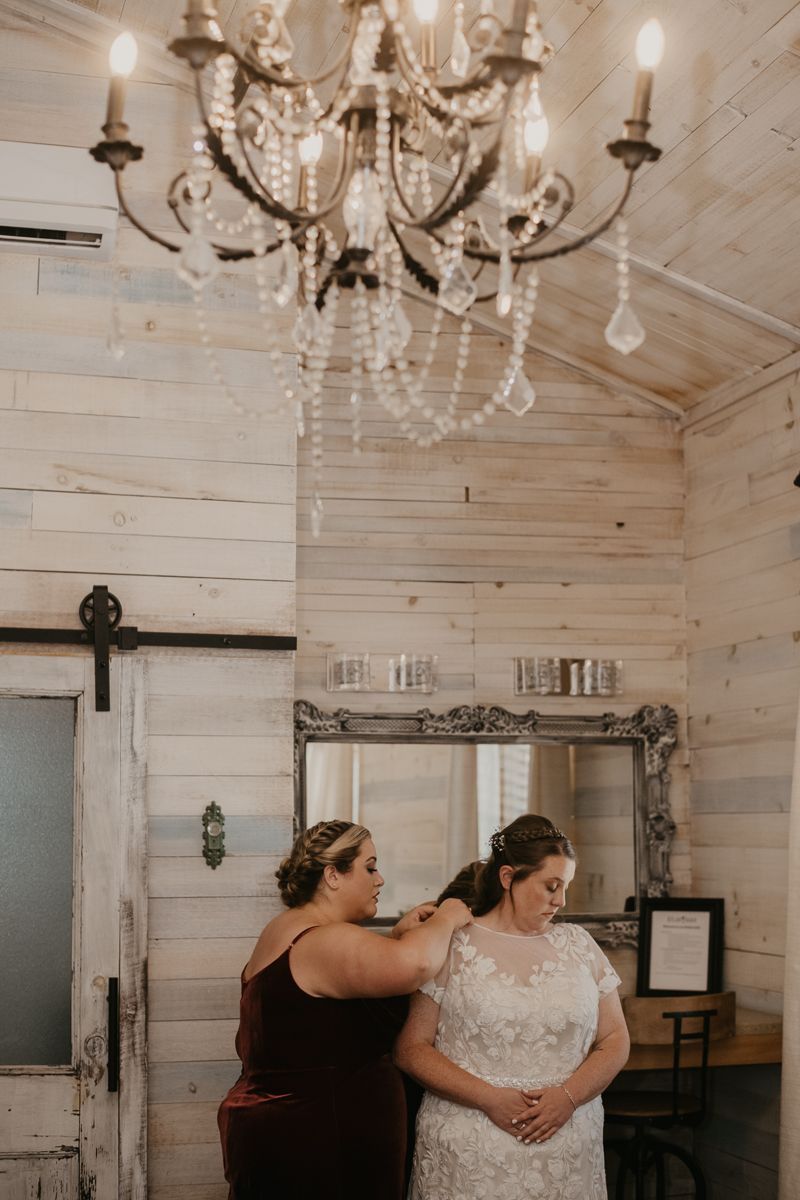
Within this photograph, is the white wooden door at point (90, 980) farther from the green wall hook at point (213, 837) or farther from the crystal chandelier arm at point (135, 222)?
the crystal chandelier arm at point (135, 222)

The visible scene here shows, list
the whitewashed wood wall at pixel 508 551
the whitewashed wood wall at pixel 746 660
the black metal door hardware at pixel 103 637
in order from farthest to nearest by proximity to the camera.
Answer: the whitewashed wood wall at pixel 508 551
the whitewashed wood wall at pixel 746 660
the black metal door hardware at pixel 103 637

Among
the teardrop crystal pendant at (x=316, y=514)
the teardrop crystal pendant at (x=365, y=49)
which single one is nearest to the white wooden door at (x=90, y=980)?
the teardrop crystal pendant at (x=316, y=514)

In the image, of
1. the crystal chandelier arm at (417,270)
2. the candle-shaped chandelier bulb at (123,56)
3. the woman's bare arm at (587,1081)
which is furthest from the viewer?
the woman's bare arm at (587,1081)

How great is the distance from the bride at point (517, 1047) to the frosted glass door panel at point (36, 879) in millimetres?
1008

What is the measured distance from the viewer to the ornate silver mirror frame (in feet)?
12.9

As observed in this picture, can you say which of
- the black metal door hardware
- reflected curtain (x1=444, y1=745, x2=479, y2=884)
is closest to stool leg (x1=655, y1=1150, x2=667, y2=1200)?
reflected curtain (x1=444, y1=745, x2=479, y2=884)

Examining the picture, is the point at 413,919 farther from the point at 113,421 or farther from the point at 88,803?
the point at 113,421

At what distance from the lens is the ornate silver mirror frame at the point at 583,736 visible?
3945 mm

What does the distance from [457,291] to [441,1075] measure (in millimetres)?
1603

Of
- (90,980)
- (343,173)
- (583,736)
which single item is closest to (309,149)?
(343,173)

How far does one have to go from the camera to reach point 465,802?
4.02m

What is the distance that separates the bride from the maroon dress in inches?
6.1

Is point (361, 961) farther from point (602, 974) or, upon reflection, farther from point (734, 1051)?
point (734, 1051)

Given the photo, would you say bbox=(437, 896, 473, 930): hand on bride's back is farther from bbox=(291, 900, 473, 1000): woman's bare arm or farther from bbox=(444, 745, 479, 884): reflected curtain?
bbox=(444, 745, 479, 884): reflected curtain
